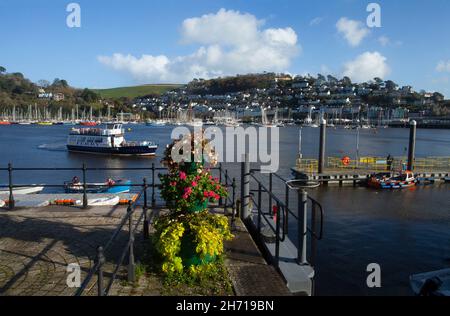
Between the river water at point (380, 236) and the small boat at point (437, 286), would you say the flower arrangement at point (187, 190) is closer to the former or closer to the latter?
the small boat at point (437, 286)

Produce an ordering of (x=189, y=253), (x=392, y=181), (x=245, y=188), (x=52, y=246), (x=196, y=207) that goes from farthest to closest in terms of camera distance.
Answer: (x=392, y=181) → (x=245, y=188) → (x=52, y=246) → (x=196, y=207) → (x=189, y=253)

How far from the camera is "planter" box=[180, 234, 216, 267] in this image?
5324 mm

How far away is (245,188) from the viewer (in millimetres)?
8031

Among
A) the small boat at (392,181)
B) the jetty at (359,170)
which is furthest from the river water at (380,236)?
the jetty at (359,170)

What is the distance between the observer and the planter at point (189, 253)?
5.32 metres

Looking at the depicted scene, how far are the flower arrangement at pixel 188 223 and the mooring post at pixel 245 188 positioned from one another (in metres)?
1.73

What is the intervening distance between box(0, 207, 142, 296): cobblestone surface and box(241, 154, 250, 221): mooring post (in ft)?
8.38

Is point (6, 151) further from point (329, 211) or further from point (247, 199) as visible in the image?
point (247, 199)

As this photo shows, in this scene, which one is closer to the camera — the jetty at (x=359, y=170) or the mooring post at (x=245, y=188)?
the mooring post at (x=245, y=188)

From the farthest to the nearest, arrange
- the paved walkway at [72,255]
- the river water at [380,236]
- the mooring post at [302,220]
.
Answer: the river water at [380,236]
the mooring post at [302,220]
the paved walkway at [72,255]

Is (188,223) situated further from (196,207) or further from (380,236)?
(380,236)

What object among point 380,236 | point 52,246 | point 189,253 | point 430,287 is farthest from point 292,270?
point 380,236

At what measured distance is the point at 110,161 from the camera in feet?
194

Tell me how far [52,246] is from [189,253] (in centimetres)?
272
